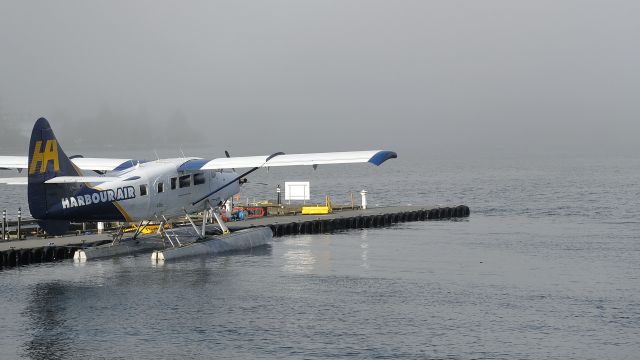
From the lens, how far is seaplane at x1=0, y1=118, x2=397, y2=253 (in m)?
30.2

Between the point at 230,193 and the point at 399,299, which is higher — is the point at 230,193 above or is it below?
above

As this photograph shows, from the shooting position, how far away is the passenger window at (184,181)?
34.4 meters

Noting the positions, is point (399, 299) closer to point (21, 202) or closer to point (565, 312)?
point (565, 312)

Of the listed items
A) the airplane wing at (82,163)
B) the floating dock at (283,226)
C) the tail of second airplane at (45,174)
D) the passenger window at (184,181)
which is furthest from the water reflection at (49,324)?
the airplane wing at (82,163)

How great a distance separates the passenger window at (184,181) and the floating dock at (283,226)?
2.88 m

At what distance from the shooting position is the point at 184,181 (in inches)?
1361

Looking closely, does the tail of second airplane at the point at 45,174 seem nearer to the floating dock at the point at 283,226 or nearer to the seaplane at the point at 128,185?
the seaplane at the point at 128,185

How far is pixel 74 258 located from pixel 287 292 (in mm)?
9514

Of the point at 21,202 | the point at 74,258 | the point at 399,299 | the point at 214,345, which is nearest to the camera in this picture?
the point at 214,345

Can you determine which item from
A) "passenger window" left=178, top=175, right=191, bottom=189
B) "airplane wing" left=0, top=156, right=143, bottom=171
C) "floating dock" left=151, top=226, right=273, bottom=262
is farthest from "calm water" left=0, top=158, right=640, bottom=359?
"airplane wing" left=0, top=156, right=143, bottom=171

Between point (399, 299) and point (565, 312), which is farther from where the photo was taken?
point (399, 299)

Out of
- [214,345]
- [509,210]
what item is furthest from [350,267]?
[509,210]

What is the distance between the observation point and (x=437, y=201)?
263 feet

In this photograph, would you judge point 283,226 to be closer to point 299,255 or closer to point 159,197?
point 299,255
